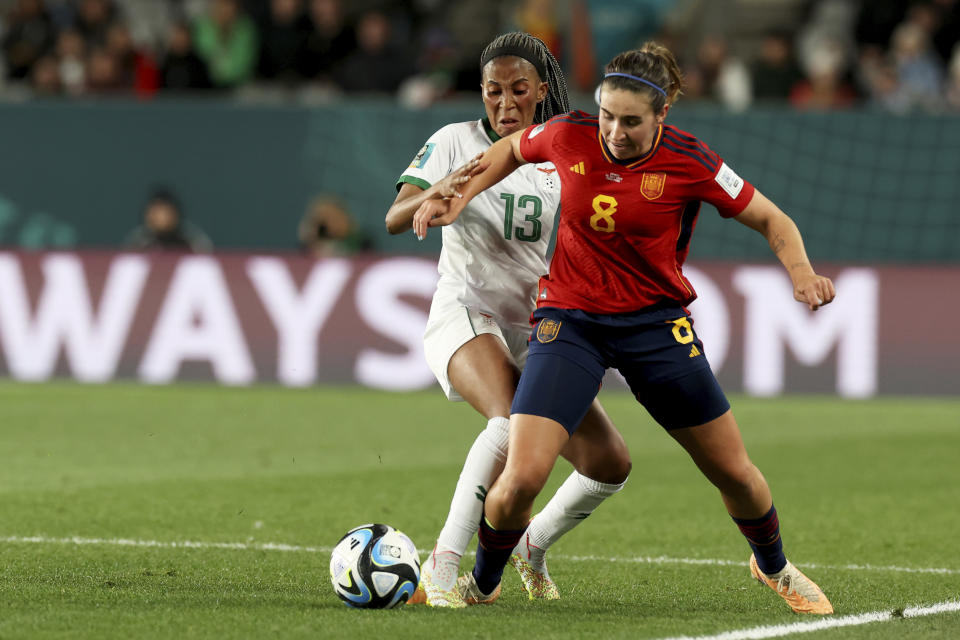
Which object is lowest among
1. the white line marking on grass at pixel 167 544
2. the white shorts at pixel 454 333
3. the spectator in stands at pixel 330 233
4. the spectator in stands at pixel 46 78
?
the spectator in stands at pixel 330 233

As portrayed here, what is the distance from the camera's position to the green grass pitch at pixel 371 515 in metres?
5.79

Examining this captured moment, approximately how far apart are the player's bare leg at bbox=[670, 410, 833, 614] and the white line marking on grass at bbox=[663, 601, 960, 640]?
0.17 meters

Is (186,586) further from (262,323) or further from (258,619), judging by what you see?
(262,323)

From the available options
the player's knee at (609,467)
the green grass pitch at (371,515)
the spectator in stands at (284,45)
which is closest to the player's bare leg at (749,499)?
the green grass pitch at (371,515)

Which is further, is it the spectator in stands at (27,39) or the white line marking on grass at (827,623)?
the spectator in stands at (27,39)

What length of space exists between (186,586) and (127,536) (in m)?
1.51

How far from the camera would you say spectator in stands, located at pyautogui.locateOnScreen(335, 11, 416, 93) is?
17.3 m

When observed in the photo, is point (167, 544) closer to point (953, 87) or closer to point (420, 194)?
point (420, 194)

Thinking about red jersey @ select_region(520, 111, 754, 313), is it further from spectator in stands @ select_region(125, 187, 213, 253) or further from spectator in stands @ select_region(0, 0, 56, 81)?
spectator in stands @ select_region(0, 0, 56, 81)

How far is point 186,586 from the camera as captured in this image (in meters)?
6.33

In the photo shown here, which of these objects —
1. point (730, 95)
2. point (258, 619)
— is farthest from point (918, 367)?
point (258, 619)

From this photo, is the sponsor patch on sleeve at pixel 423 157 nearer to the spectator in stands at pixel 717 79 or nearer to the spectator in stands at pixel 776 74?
the spectator in stands at pixel 717 79

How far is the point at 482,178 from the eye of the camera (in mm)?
6000

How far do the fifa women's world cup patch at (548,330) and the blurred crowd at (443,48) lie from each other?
10.7 m
